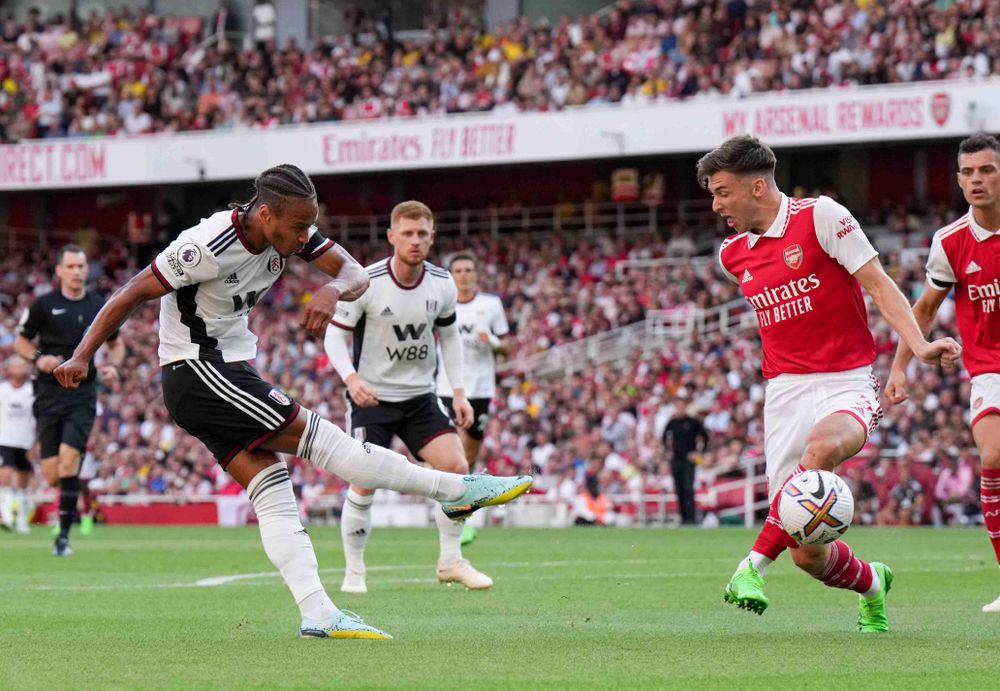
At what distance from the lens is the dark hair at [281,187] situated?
23.2 ft

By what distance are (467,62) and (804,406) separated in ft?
104

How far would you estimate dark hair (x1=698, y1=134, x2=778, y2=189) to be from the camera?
7734mm

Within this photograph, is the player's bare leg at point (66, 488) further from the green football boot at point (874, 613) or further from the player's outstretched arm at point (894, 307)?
the player's outstretched arm at point (894, 307)

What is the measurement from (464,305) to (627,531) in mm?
7344

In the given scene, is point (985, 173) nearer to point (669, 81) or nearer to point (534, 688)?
point (534, 688)

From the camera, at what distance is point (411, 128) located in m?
36.9

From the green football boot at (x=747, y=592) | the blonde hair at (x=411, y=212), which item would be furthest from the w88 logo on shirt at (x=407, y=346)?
the green football boot at (x=747, y=592)

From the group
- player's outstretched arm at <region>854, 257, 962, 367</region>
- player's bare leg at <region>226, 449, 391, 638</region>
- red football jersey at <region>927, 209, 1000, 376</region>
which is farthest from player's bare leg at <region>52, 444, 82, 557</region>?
player's outstretched arm at <region>854, 257, 962, 367</region>

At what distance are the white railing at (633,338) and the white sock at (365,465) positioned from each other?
24098 mm

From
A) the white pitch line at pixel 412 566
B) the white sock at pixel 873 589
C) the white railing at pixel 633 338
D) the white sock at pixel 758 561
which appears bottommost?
the white pitch line at pixel 412 566

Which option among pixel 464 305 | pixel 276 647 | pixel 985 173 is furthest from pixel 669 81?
pixel 276 647

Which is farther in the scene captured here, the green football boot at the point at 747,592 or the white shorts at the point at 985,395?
the white shorts at the point at 985,395

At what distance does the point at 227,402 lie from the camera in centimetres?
728

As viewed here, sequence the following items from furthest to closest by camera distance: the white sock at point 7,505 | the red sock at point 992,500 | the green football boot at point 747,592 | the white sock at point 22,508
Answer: the white sock at point 7,505, the white sock at point 22,508, the red sock at point 992,500, the green football boot at point 747,592
